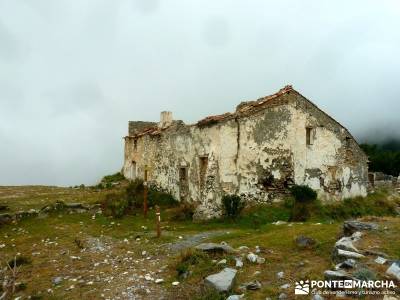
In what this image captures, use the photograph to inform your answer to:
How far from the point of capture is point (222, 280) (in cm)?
936

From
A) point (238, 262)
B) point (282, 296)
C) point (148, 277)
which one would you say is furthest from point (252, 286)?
point (148, 277)

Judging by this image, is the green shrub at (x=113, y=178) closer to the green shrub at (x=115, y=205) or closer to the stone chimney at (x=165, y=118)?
the stone chimney at (x=165, y=118)

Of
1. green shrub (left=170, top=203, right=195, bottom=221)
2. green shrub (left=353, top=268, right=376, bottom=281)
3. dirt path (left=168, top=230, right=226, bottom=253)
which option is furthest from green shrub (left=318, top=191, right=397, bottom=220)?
green shrub (left=353, top=268, right=376, bottom=281)

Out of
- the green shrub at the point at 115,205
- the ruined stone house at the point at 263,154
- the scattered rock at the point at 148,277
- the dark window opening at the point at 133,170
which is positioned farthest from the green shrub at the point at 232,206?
the dark window opening at the point at 133,170

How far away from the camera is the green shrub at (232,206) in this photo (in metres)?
18.2

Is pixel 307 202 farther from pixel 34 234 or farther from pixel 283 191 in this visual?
pixel 34 234

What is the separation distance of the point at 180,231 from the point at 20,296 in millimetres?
7163

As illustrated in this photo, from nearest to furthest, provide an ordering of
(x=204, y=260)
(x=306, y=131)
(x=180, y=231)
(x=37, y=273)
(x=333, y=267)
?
1. (x=333, y=267)
2. (x=204, y=260)
3. (x=37, y=273)
4. (x=180, y=231)
5. (x=306, y=131)

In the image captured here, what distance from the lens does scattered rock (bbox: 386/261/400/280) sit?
27.9ft

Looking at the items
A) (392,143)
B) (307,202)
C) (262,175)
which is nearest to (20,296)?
(262,175)

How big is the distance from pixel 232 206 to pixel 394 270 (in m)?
9.90

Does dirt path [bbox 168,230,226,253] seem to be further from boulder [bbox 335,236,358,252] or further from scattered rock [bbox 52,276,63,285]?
boulder [bbox 335,236,358,252]

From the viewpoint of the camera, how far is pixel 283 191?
19.0 metres

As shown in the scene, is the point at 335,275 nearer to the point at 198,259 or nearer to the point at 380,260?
the point at 380,260
